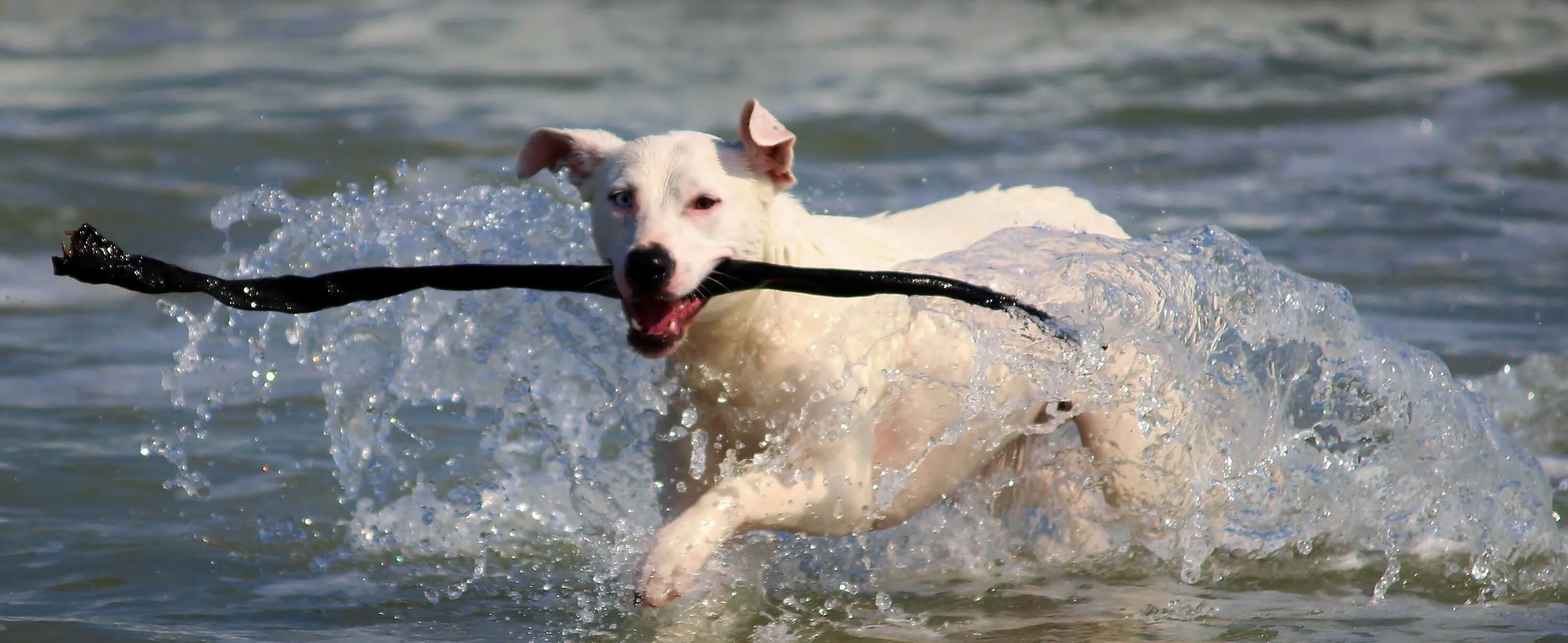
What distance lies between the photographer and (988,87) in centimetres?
1528

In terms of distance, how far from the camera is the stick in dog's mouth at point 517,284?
170 inches

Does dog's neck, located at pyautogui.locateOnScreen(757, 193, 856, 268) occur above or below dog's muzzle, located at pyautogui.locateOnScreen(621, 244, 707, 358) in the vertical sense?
above

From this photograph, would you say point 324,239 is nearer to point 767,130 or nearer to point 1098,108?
point 767,130

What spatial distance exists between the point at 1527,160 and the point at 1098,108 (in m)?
3.49

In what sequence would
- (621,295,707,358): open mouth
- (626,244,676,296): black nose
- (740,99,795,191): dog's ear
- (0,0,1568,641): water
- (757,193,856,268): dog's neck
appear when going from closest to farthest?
(626,244,676,296): black nose, (621,295,707,358): open mouth, (740,99,795,191): dog's ear, (757,193,856,268): dog's neck, (0,0,1568,641): water

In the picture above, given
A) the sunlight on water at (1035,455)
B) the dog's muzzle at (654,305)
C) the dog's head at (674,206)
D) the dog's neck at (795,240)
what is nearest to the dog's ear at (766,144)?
the dog's head at (674,206)

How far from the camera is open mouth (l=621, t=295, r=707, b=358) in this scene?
4305mm

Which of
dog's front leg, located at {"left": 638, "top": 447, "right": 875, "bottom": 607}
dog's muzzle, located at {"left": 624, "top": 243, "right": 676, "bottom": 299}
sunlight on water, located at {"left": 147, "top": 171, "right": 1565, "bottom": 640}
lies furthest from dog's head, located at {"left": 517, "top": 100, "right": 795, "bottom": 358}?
sunlight on water, located at {"left": 147, "top": 171, "right": 1565, "bottom": 640}

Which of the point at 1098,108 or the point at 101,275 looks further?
the point at 1098,108

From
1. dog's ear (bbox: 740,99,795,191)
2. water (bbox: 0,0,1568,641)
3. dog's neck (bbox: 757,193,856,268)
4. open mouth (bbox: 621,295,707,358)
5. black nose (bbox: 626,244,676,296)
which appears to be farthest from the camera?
water (bbox: 0,0,1568,641)

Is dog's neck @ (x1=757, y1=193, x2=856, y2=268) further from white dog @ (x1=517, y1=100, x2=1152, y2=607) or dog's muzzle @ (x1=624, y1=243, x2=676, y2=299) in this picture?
dog's muzzle @ (x1=624, y1=243, x2=676, y2=299)

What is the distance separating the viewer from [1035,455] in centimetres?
561

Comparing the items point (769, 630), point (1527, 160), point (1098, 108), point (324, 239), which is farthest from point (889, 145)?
point (769, 630)

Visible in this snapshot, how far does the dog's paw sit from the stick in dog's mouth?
0.49 meters
